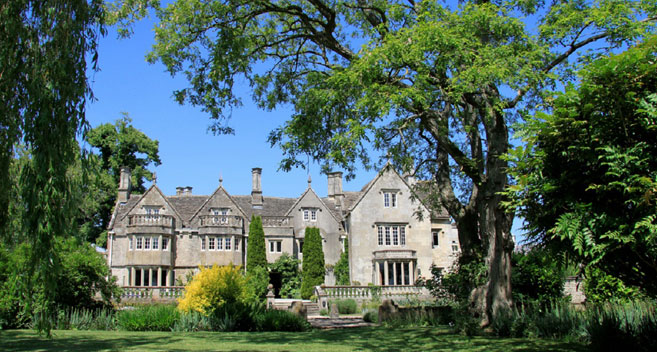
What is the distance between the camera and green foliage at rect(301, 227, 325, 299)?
43.8m

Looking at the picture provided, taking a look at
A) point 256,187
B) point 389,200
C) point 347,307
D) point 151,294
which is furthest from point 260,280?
point 347,307

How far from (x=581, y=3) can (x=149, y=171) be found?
50.7m

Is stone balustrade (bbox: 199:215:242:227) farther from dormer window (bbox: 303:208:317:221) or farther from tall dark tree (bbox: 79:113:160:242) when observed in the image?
tall dark tree (bbox: 79:113:160:242)

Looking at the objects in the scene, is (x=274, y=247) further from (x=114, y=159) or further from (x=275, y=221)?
(x=114, y=159)

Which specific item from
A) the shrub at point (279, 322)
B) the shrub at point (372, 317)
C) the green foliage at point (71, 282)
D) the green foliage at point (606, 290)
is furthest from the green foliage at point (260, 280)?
the green foliage at point (606, 290)

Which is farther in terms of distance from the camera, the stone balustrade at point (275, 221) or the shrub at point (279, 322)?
the stone balustrade at point (275, 221)

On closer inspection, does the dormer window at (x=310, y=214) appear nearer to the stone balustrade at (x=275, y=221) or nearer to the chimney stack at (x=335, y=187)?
the stone balustrade at (x=275, y=221)

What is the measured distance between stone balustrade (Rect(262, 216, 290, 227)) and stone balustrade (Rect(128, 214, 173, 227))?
840 cm

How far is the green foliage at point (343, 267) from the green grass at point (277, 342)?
2958 cm

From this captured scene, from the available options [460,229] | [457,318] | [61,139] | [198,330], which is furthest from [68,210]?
[460,229]

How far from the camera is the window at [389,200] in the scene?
4769 cm

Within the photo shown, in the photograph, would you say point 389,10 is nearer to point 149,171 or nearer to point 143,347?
point 143,347

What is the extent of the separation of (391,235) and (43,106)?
40630 mm

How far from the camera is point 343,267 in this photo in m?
46.5
